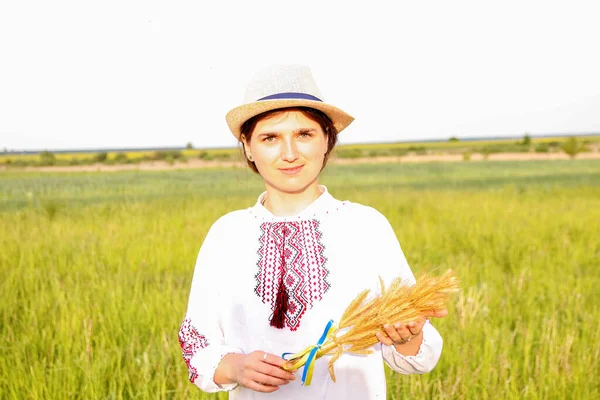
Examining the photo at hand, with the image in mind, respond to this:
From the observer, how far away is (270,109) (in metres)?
1.64

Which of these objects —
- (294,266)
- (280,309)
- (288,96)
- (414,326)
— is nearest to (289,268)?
(294,266)

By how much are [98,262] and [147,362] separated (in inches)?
83.0

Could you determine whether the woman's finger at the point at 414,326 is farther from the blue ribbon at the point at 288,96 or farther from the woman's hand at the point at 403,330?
the blue ribbon at the point at 288,96

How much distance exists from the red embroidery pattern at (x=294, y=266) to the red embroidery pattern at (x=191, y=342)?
20cm

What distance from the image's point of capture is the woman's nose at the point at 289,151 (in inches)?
62.7

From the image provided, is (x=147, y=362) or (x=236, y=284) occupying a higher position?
(x=236, y=284)

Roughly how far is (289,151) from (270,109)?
14 centimetres

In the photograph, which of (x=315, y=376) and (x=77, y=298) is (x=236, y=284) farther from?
(x=77, y=298)

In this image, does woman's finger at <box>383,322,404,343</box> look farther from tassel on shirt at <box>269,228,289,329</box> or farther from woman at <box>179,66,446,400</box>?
tassel on shirt at <box>269,228,289,329</box>

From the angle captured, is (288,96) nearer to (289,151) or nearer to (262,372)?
(289,151)

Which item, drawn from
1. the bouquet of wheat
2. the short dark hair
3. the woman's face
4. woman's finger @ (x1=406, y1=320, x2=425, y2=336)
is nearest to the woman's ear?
the short dark hair

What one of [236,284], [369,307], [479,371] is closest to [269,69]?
[236,284]

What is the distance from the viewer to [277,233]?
1622 millimetres

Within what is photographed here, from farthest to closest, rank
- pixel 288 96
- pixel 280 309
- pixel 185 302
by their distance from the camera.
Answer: pixel 185 302, pixel 288 96, pixel 280 309
